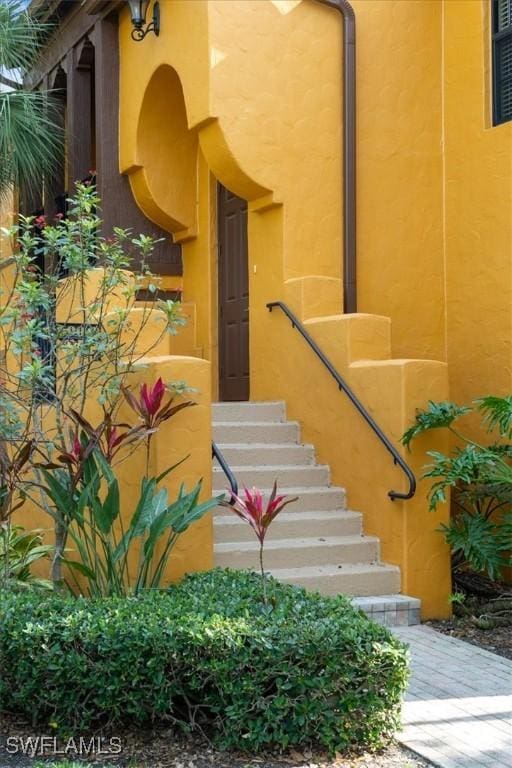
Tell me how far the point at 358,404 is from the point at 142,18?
14.4 feet

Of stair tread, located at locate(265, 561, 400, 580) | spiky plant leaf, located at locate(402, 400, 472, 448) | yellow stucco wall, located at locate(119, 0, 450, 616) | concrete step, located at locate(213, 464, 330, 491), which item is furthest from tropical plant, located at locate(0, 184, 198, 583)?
yellow stucco wall, located at locate(119, 0, 450, 616)

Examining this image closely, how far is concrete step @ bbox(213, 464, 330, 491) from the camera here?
744cm

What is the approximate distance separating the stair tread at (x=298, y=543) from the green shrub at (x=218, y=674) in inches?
83.0

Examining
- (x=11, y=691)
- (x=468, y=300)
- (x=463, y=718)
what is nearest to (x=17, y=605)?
(x=11, y=691)

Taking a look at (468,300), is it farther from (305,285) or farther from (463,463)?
(463,463)

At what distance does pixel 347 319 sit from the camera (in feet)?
24.8

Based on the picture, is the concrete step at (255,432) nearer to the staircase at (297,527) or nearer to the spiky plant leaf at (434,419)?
the staircase at (297,527)

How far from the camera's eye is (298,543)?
7023 mm

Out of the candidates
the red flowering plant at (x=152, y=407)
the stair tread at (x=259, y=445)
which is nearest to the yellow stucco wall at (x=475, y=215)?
the stair tread at (x=259, y=445)

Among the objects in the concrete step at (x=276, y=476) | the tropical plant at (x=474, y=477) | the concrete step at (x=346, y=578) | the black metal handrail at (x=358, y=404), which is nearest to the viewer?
the tropical plant at (x=474, y=477)

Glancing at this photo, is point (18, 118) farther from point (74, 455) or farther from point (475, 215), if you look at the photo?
point (74, 455)

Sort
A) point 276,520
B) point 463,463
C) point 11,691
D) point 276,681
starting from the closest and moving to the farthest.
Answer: point 276,681 < point 11,691 < point 463,463 < point 276,520

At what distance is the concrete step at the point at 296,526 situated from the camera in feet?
22.8

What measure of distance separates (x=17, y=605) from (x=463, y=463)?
313 centimetres
